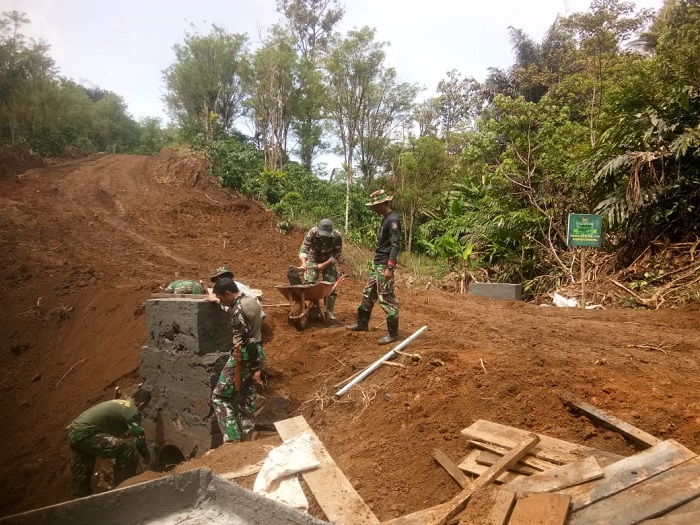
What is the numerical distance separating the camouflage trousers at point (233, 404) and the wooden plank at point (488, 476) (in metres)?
2.64

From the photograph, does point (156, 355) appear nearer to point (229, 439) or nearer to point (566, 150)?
point (229, 439)

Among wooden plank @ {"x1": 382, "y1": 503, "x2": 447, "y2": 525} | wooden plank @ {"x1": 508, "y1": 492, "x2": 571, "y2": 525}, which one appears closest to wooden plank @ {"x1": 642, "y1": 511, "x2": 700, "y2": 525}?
wooden plank @ {"x1": 508, "y1": 492, "x2": 571, "y2": 525}

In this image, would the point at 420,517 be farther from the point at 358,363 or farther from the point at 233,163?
the point at 233,163

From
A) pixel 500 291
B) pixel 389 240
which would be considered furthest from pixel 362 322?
pixel 500 291

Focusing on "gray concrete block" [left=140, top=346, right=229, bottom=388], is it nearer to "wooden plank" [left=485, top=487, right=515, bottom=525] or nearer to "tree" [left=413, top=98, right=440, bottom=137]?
"wooden plank" [left=485, top=487, right=515, bottom=525]

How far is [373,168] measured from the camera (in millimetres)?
20859

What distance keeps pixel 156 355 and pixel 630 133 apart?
32.0 feet

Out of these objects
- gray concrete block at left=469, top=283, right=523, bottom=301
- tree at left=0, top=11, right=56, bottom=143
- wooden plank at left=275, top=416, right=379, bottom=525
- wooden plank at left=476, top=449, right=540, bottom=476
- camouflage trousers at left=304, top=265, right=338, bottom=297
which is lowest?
wooden plank at left=275, top=416, right=379, bottom=525

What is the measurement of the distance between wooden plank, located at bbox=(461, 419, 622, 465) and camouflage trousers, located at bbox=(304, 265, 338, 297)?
3.85 m

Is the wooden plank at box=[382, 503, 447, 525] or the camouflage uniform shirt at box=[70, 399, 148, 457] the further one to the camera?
the camouflage uniform shirt at box=[70, 399, 148, 457]

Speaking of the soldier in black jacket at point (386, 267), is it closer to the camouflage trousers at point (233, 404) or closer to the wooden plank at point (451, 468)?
the camouflage trousers at point (233, 404)

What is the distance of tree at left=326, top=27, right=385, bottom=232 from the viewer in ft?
56.7

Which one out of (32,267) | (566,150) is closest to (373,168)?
(566,150)

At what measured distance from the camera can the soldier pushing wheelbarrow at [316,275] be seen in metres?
6.96
